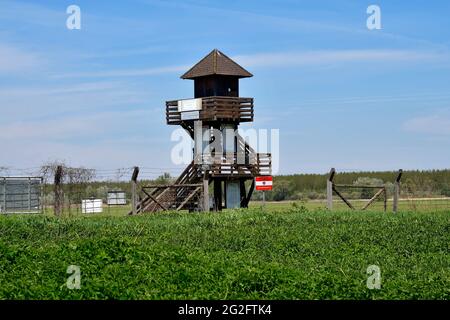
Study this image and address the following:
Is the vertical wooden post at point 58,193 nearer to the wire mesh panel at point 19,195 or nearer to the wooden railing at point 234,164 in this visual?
the wire mesh panel at point 19,195

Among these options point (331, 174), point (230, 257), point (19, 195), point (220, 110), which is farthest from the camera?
point (220, 110)

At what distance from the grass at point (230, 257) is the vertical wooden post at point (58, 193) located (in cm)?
628

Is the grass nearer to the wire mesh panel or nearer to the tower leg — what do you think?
the wire mesh panel

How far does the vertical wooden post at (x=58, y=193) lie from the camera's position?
35875mm

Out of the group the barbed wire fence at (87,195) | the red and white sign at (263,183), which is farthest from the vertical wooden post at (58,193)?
the red and white sign at (263,183)

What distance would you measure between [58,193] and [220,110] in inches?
635

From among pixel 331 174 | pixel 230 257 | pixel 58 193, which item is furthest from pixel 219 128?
pixel 230 257

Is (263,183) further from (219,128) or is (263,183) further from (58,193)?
(58,193)

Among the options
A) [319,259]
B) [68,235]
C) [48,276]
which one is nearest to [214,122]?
[68,235]

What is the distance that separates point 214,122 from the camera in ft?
168

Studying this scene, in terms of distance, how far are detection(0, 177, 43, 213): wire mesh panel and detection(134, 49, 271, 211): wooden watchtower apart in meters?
9.13

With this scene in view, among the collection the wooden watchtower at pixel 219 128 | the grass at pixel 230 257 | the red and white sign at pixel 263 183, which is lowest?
the grass at pixel 230 257

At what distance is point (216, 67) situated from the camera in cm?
5150
